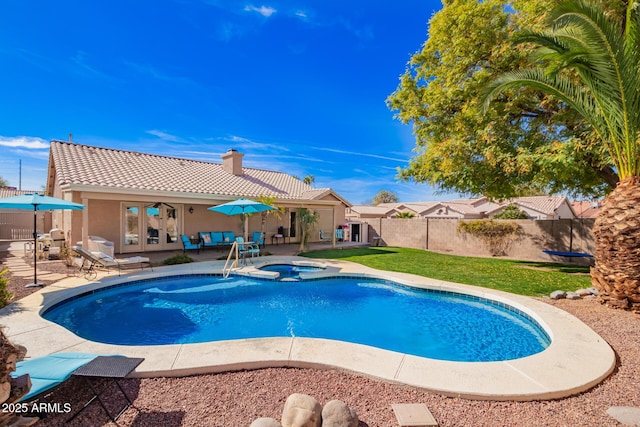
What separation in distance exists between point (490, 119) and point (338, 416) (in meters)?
13.4

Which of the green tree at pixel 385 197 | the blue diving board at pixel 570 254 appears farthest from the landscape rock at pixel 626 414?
the green tree at pixel 385 197

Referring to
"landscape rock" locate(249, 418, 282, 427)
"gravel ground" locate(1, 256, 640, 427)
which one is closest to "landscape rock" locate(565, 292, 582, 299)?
"gravel ground" locate(1, 256, 640, 427)

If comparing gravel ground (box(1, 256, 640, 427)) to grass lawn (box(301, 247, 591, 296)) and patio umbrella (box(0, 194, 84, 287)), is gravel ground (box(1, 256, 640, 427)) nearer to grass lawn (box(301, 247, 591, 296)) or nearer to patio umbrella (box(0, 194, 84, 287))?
grass lawn (box(301, 247, 591, 296))

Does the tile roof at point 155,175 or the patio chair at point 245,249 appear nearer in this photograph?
the patio chair at point 245,249

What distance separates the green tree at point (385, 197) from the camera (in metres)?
85.5

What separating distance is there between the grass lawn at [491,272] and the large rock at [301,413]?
8.44 meters

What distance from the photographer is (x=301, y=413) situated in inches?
130

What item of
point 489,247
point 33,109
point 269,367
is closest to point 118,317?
point 269,367

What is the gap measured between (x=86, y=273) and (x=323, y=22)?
15.6 metres

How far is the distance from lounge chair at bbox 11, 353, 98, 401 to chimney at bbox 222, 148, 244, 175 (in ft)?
64.1

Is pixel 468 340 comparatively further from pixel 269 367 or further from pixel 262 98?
pixel 262 98

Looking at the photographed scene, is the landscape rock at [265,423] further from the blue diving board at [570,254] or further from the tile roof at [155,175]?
the blue diving board at [570,254]

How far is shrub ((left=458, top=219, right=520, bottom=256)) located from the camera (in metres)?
17.8

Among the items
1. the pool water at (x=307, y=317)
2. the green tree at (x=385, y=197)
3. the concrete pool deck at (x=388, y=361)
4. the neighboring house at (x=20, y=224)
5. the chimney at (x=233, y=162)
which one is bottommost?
the pool water at (x=307, y=317)
